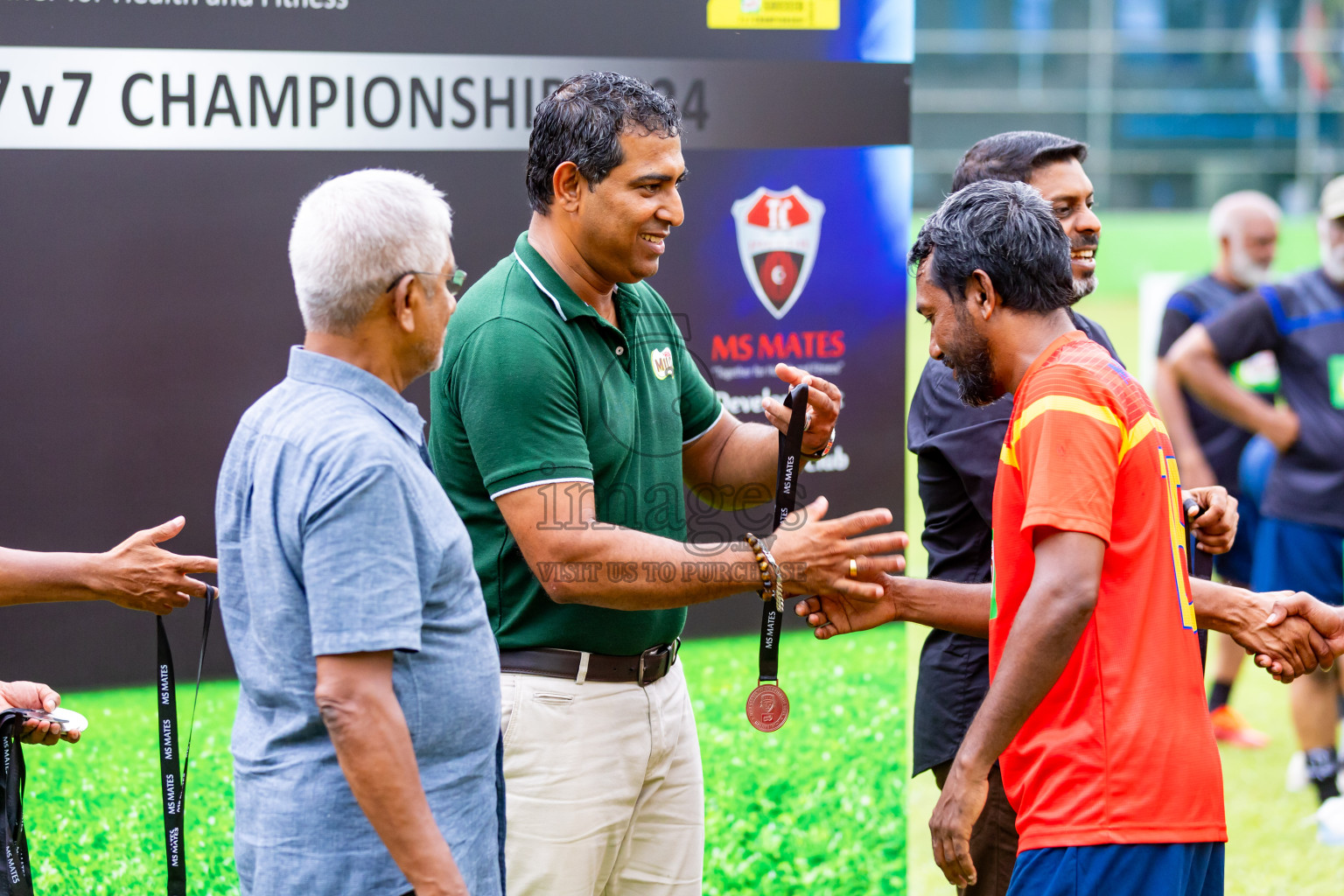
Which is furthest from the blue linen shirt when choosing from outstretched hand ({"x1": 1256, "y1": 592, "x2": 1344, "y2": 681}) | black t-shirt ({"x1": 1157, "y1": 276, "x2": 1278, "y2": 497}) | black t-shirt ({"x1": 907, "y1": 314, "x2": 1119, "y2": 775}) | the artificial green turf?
black t-shirt ({"x1": 1157, "y1": 276, "x2": 1278, "y2": 497})

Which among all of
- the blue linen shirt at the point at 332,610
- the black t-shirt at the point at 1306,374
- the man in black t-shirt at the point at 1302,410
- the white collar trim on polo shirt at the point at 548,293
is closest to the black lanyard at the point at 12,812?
the blue linen shirt at the point at 332,610

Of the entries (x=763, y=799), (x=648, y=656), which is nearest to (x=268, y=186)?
(x=648, y=656)

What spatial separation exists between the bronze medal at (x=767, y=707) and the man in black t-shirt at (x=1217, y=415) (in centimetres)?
411

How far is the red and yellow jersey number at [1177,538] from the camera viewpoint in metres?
2.25

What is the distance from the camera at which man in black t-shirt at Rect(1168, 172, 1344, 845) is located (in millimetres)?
5609

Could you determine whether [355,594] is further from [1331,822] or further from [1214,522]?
[1331,822]

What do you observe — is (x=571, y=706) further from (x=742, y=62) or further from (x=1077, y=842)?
(x=742, y=62)

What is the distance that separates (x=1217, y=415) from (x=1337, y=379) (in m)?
1.13

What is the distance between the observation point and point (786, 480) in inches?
116

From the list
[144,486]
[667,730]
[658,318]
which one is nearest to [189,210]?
[144,486]

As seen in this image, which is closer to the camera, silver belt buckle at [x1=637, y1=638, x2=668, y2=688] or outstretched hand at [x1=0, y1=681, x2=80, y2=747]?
outstretched hand at [x1=0, y1=681, x2=80, y2=747]

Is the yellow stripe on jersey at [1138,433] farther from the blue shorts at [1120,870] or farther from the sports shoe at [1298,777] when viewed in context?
the sports shoe at [1298,777]

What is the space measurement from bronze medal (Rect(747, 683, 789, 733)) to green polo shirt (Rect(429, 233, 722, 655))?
0.25 meters

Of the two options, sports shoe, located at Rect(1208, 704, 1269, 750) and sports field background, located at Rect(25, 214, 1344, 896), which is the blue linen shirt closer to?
sports field background, located at Rect(25, 214, 1344, 896)
